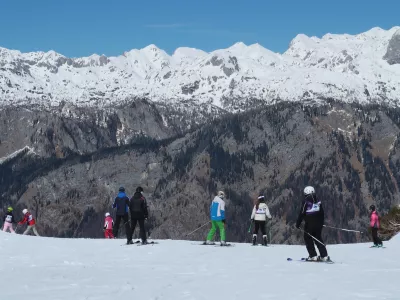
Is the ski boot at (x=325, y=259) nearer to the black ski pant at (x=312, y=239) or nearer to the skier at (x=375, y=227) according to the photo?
the black ski pant at (x=312, y=239)

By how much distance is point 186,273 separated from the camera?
63.9 ft

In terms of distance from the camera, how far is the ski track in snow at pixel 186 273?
50.8 ft

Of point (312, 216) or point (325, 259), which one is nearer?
point (312, 216)

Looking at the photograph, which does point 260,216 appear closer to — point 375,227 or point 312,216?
point 375,227

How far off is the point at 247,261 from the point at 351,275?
5.12m

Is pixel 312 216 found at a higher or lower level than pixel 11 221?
lower

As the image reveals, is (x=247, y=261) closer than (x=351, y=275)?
No

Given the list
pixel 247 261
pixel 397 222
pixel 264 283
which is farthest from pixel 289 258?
pixel 397 222

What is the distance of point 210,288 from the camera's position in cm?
1631

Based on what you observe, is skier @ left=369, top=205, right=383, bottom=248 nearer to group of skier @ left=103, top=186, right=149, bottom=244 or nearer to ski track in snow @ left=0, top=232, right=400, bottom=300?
ski track in snow @ left=0, top=232, right=400, bottom=300

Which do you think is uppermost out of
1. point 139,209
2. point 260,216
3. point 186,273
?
point 139,209

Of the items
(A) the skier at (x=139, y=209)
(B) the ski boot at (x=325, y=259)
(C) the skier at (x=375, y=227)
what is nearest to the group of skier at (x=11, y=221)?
(A) the skier at (x=139, y=209)

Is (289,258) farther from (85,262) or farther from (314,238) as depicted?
(85,262)

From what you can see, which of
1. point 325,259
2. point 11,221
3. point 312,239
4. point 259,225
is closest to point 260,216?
point 259,225
